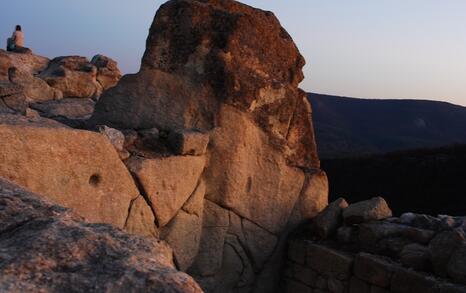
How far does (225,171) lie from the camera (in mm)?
5434

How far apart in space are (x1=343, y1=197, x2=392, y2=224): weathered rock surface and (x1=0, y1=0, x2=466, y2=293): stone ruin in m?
0.02

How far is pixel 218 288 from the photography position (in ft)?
18.3

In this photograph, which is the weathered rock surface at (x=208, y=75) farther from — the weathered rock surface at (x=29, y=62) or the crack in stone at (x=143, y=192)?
the weathered rock surface at (x=29, y=62)

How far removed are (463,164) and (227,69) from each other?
13.7 m

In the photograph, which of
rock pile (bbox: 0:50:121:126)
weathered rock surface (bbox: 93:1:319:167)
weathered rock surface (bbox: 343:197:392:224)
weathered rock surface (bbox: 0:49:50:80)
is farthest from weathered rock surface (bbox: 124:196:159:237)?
weathered rock surface (bbox: 0:49:50:80)

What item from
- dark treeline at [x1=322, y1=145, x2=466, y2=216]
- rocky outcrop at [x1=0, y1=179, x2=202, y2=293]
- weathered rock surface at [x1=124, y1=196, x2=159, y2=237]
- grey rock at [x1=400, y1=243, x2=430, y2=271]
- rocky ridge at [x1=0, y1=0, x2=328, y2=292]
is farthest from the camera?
dark treeline at [x1=322, y1=145, x2=466, y2=216]

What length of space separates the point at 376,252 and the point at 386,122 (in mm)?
50679

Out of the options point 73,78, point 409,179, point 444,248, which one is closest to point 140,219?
point 444,248

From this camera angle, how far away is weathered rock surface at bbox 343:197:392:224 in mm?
5906

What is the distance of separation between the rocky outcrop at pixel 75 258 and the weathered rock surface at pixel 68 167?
1387 mm

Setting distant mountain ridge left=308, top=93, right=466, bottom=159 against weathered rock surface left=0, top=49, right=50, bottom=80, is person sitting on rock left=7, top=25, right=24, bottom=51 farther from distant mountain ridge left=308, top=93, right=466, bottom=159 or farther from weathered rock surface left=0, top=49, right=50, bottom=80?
distant mountain ridge left=308, top=93, right=466, bottom=159

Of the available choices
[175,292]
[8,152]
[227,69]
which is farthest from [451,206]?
[175,292]

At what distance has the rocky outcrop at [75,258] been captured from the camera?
1.58 m

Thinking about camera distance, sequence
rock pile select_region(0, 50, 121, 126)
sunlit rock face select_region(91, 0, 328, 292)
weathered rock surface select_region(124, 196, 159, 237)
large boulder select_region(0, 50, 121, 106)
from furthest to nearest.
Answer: large boulder select_region(0, 50, 121, 106)
rock pile select_region(0, 50, 121, 126)
sunlit rock face select_region(91, 0, 328, 292)
weathered rock surface select_region(124, 196, 159, 237)
